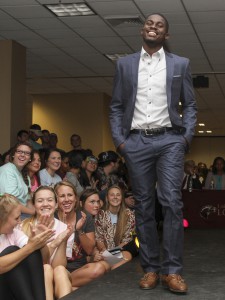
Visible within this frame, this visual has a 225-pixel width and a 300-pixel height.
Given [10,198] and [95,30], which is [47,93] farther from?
[10,198]

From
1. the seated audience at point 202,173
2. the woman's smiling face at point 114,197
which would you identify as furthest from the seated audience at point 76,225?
the seated audience at point 202,173

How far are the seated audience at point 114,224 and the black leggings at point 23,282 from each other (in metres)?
2.02

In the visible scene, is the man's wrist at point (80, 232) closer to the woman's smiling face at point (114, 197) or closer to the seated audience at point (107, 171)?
the woman's smiling face at point (114, 197)

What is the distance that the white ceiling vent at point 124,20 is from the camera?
7.56m

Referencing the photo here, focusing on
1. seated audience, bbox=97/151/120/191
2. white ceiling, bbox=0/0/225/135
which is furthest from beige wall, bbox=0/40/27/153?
seated audience, bbox=97/151/120/191

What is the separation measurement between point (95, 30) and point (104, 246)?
3.74 m

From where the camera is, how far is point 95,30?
8.31 meters

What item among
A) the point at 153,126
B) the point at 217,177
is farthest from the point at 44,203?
the point at 217,177

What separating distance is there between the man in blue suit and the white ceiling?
3.73m

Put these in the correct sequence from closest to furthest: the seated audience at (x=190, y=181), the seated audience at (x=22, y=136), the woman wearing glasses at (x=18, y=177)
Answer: the woman wearing glasses at (x=18, y=177) → the seated audience at (x=22, y=136) → the seated audience at (x=190, y=181)

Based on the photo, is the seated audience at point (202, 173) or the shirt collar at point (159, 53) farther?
the seated audience at point (202, 173)

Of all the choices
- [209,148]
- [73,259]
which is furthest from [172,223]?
[209,148]

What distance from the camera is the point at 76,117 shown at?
1447 centimetres

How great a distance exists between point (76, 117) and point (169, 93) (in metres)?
11.2
